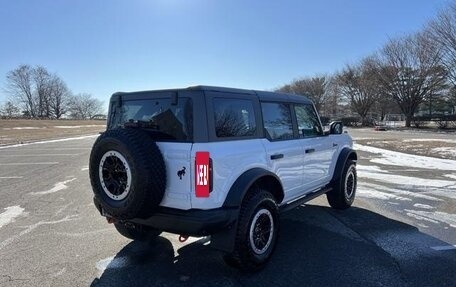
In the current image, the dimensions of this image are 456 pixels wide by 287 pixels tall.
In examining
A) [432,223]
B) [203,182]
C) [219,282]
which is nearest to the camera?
[203,182]

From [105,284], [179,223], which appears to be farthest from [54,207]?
[179,223]

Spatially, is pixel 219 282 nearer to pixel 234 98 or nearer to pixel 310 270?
pixel 310 270

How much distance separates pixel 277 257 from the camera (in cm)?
434

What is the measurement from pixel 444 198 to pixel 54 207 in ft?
23.8

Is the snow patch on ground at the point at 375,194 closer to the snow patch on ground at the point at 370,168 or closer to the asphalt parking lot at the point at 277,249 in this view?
the asphalt parking lot at the point at 277,249

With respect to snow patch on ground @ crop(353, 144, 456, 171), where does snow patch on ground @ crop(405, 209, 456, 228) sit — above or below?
below

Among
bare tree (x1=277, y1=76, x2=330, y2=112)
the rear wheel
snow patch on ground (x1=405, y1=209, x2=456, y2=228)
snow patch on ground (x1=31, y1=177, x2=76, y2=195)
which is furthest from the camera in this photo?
bare tree (x1=277, y1=76, x2=330, y2=112)

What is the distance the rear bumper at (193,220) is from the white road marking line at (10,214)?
136 inches

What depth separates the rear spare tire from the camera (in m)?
3.48

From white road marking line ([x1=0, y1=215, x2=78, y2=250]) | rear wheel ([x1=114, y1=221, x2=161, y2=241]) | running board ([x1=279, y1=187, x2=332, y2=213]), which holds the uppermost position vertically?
running board ([x1=279, y1=187, x2=332, y2=213])

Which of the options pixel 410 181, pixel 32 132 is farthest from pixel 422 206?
pixel 32 132

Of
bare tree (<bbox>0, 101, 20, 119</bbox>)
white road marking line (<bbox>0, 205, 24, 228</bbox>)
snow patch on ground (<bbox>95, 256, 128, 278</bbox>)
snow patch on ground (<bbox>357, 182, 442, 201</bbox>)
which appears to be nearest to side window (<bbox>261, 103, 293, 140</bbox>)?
snow patch on ground (<bbox>95, 256, 128, 278</bbox>)

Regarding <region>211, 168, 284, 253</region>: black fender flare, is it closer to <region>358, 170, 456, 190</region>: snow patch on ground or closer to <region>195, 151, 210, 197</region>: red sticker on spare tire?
<region>195, 151, 210, 197</region>: red sticker on spare tire

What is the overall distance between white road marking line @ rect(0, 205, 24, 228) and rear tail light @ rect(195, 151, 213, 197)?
12.9 feet
